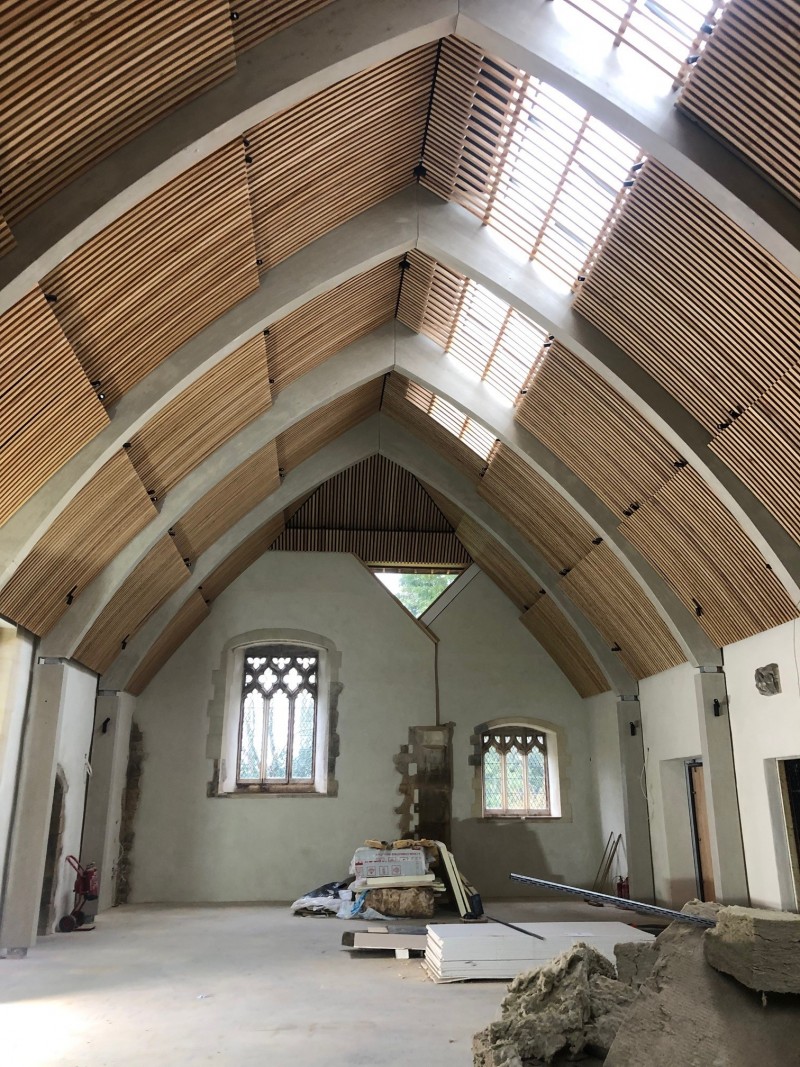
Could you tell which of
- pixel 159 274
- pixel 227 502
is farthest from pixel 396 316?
pixel 159 274

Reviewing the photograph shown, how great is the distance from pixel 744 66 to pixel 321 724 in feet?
32.5

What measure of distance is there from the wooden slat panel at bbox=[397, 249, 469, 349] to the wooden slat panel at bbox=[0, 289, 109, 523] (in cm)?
326

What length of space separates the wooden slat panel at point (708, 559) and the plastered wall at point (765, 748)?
24 cm

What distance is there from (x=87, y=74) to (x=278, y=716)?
9688 mm

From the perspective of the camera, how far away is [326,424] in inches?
436

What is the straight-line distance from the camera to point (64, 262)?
5.48 meters

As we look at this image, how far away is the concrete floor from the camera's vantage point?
15.2 feet

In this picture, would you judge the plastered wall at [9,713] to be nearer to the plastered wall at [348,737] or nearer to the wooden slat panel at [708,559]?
the plastered wall at [348,737]

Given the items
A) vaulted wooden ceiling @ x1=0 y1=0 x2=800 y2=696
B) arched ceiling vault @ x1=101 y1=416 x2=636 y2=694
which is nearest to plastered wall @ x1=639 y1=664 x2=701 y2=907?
vaulted wooden ceiling @ x1=0 y1=0 x2=800 y2=696

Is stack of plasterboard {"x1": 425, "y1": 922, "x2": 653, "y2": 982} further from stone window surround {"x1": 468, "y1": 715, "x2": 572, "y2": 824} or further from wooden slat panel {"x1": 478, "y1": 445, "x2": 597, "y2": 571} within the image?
stone window surround {"x1": 468, "y1": 715, "x2": 572, "y2": 824}

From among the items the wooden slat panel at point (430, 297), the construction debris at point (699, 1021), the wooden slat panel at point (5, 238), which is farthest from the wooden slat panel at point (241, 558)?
the construction debris at point (699, 1021)

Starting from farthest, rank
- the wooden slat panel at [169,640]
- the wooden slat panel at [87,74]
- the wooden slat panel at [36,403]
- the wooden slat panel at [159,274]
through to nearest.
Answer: the wooden slat panel at [169,640] → the wooden slat panel at [159,274] → the wooden slat panel at [36,403] → the wooden slat panel at [87,74]

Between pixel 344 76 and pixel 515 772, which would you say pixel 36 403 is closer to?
pixel 344 76

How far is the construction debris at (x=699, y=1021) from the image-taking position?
11.6 feet
